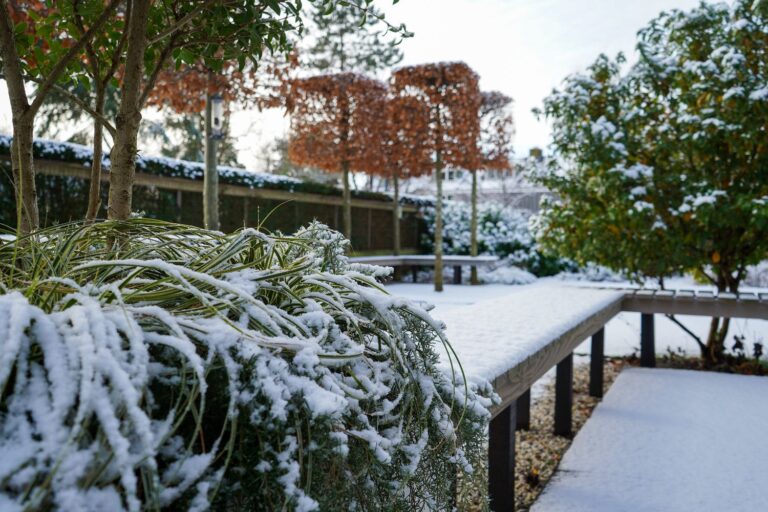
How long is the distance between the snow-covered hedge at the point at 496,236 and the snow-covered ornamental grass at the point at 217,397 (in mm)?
10760

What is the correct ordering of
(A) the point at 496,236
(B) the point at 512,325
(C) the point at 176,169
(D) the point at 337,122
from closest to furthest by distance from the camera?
1. (B) the point at 512,325
2. (C) the point at 176,169
3. (D) the point at 337,122
4. (A) the point at 496,236

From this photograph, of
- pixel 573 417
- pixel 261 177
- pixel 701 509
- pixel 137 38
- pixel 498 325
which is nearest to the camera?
pixel 137 38

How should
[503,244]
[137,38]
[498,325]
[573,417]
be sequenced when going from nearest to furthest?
[137,38]
[498,325]
[573,417]
[503,244]

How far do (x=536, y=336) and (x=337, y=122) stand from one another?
306 inches

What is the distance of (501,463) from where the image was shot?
187 centimetres

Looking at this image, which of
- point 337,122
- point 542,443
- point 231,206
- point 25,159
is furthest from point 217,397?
point 337,122

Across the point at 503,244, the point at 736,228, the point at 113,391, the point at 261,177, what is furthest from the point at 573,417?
the point at 503,244

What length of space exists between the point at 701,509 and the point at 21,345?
7.33ft

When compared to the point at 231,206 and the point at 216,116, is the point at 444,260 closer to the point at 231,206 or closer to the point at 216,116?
the point at 231,206

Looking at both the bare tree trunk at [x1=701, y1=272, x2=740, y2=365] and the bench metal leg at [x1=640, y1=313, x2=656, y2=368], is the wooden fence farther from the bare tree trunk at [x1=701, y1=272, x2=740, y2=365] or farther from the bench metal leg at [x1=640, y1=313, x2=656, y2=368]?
the bare tree trunk at [x1=701, y1=272, x2=740, y2=365]

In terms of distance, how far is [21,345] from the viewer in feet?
1.86

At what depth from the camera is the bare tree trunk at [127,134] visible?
4.66ft

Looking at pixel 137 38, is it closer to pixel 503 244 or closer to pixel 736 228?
pixel 736 228

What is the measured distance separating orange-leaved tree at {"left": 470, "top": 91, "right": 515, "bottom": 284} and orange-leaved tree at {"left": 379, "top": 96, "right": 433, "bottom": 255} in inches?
68.8
